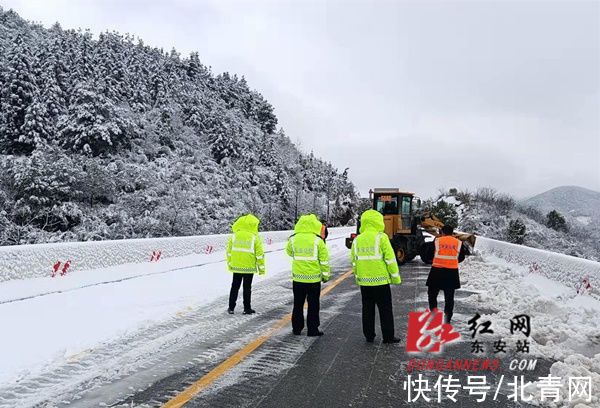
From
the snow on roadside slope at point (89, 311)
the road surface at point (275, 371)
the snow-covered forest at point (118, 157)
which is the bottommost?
the snow on roadside slope at point (89, 311)

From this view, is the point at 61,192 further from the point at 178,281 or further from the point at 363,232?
the point at 363,232

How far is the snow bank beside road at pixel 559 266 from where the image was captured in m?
9.22

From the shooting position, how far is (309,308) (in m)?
6.70

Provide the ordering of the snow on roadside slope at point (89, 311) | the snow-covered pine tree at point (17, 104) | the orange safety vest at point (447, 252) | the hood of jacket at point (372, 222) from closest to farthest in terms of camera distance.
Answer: the snow on roadside slope at point (89, 311) < the hood of jacket at point (372, 222) < the orange safety vest at point (447, 252) < the snow-covered pine tree at point (17, 104)

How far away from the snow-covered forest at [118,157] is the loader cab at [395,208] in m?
23.1

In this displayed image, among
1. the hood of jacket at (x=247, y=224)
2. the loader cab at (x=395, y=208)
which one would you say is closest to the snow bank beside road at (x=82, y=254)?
the hood of jacket at (x=247, y=224)

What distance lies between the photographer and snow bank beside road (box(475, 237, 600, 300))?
9221mm

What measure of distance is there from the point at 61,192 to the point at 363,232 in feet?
109

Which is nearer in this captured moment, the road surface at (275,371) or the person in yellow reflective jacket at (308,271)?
the road surface at (275,371)

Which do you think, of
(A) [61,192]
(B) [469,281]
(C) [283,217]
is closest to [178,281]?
(B) [469,281]

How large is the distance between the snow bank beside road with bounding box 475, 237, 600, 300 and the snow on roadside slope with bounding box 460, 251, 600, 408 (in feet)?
0.57

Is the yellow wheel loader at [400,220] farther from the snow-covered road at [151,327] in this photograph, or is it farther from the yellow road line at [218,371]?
the yellow road line at [218,371]

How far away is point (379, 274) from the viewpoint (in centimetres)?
626

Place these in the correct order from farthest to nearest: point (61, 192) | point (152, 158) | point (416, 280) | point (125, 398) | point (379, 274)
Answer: point (152, 158) < point (61, 192) < point (416, 280) < point (379, 274) < point (125, 398)
